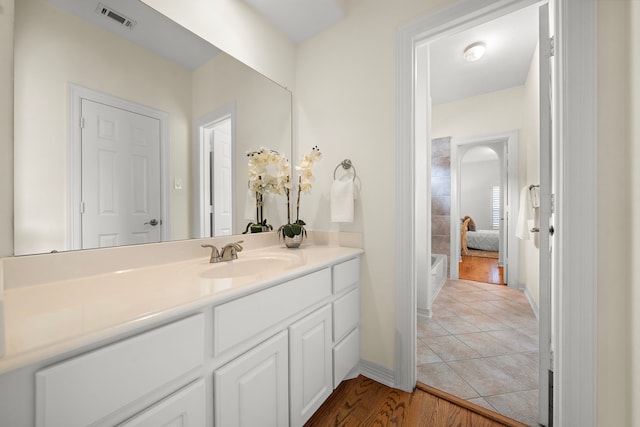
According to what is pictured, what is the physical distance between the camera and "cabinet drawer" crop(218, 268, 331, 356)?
Answer: 0.81 m

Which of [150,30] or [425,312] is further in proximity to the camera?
[425,312]

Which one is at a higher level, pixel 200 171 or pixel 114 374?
pixel 200 171

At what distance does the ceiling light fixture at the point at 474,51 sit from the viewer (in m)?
2.43

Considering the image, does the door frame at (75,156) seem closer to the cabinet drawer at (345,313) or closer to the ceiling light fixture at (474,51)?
the cabinet drawer at (345,313)

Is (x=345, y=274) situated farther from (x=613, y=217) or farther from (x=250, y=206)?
(x=613, y=217)

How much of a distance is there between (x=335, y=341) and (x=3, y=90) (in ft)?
5.00

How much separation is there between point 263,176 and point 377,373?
4.70ft

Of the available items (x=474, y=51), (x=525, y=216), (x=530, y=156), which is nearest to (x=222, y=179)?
(x=474, y=51)

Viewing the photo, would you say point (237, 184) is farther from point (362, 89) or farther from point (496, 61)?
point (496, 61)

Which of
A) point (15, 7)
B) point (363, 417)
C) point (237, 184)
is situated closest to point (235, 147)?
point (237, 184)

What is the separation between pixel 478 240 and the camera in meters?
6.31

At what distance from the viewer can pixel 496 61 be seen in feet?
9.02

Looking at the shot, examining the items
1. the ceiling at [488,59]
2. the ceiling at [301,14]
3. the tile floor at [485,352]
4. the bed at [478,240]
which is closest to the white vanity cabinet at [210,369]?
the tile floor at [485,352]

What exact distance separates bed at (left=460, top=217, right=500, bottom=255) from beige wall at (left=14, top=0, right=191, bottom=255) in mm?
6511
